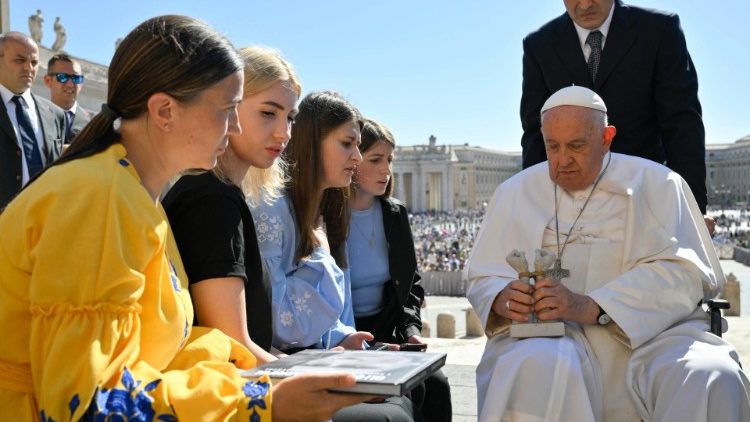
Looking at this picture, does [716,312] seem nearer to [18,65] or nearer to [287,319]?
[287,319]

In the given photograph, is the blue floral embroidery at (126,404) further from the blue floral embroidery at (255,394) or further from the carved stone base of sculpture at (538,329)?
the carved stone base of sculpture at (538,329)

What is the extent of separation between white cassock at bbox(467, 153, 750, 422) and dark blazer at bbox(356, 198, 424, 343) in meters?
0.48

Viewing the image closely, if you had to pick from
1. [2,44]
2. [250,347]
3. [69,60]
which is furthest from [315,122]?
[69,60]

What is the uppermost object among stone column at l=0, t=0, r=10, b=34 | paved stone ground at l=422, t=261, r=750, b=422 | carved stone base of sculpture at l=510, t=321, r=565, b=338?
stone column at l=0, t=0, r=10, b=34

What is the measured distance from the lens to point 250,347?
2035mm

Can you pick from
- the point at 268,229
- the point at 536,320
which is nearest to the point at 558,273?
the point at 536,320

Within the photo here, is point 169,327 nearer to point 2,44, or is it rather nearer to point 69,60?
point 2,44

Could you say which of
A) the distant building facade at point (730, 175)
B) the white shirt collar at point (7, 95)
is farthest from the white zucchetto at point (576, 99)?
the distant building facade at point (730, 175)

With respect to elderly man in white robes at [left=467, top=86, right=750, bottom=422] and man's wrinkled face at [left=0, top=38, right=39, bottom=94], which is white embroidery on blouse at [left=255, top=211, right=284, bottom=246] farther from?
man's wrinkled face at [left=0, top=38, right=39, bottom=94]

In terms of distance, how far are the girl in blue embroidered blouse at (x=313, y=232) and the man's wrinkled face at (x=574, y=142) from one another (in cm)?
84

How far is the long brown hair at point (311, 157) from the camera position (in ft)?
9.80

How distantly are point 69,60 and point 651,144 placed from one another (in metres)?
4.56

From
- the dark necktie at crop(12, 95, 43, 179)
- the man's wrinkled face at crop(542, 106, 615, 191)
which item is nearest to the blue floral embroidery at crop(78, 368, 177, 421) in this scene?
the man's wrinkled face at crop(542, 106, 615, 191)

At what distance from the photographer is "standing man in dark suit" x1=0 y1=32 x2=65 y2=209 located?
14.9 feet
